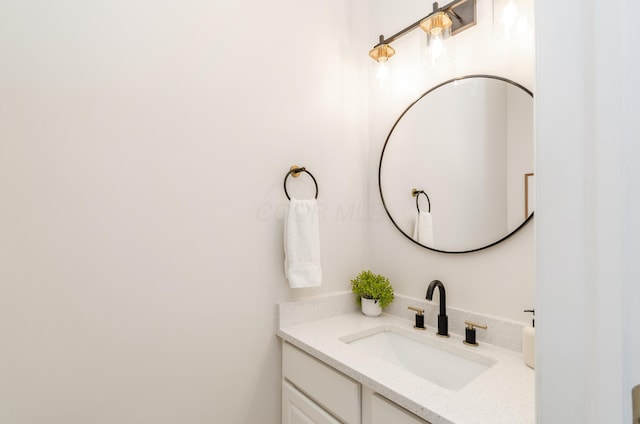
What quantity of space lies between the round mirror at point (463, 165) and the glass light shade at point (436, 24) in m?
0.20

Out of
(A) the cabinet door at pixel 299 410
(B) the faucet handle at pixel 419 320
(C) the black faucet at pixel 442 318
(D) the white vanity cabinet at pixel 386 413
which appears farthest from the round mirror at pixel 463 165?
(A) the cabinet door at pixel 299 410

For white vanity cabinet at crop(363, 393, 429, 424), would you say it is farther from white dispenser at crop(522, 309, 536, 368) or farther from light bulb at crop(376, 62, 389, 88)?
light bulb at crop(376, 62, 389, 88)

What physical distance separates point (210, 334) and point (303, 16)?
4.74 feet

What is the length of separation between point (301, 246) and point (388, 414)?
67 cm

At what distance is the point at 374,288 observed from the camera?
1516 mm

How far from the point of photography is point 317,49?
154cm

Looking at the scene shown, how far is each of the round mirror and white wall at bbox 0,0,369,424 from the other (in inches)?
16.0

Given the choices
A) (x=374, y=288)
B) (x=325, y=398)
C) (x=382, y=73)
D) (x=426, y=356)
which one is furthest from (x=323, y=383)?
(x=382, y=73)

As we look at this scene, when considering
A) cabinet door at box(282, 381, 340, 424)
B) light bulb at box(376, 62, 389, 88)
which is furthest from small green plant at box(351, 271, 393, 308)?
light bulb at box(376, 62, 389, 88)

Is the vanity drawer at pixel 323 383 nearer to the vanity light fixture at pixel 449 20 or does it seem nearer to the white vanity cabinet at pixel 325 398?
the white vanity cabinet at pixel 325 398

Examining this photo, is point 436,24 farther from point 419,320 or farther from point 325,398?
point 325,398

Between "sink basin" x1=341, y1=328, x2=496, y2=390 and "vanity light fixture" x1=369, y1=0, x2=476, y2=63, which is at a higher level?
"vanity light fixture" x1=369, y1=0, x2=476, y2=63

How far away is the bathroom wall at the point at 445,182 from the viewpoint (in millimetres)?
1133

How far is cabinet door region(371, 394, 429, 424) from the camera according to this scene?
0.85 m
